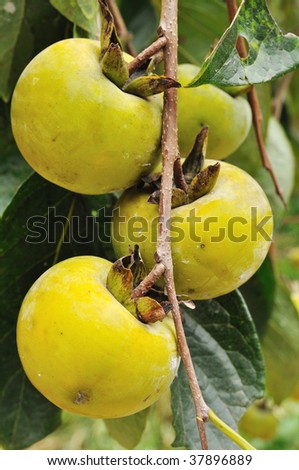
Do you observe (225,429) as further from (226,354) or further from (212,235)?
(226,354)

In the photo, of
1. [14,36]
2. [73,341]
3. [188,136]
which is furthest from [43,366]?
[14,36]

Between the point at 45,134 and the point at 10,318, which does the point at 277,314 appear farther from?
the point at 45,134

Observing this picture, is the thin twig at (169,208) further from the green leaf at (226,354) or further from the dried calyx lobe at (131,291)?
the green leaf at (226,354)

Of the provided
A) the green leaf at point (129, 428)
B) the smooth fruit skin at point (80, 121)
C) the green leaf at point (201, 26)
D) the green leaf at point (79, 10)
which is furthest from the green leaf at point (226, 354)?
the green leaf at point (201, 26)

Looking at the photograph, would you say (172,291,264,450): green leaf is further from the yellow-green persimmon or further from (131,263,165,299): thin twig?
the yellow-green persimmon

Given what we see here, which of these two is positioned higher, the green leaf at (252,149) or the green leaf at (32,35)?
the green leaf at (32,35)

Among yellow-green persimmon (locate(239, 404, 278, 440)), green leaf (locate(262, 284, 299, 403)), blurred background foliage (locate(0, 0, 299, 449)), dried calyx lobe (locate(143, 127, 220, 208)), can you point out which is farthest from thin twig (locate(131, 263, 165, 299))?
yellow-green persimmon (locate(239, 404, 278, 440))
